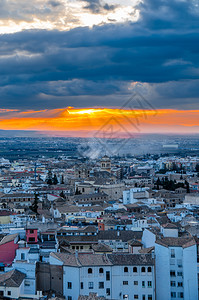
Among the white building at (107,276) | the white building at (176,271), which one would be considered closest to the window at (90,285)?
the white building at (107,276)

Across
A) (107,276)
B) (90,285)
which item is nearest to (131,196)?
(107,276)

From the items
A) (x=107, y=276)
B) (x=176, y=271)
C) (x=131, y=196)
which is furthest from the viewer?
(x=131, y=196)

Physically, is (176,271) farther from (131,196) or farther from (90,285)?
(131,196)

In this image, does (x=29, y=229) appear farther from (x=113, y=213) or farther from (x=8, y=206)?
(x=8, y=206)

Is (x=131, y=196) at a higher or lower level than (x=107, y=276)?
higher

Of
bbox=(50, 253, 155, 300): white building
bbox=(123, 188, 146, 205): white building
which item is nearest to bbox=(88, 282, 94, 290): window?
bbox=(50, 253, 155, 300): white building

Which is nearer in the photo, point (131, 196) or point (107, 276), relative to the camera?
point (107, 276)

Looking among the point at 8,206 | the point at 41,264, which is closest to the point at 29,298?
the point at 41,264

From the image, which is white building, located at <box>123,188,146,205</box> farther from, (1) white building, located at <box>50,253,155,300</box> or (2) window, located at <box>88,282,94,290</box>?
(2) window, located at <box>88,282,94,290</box>
